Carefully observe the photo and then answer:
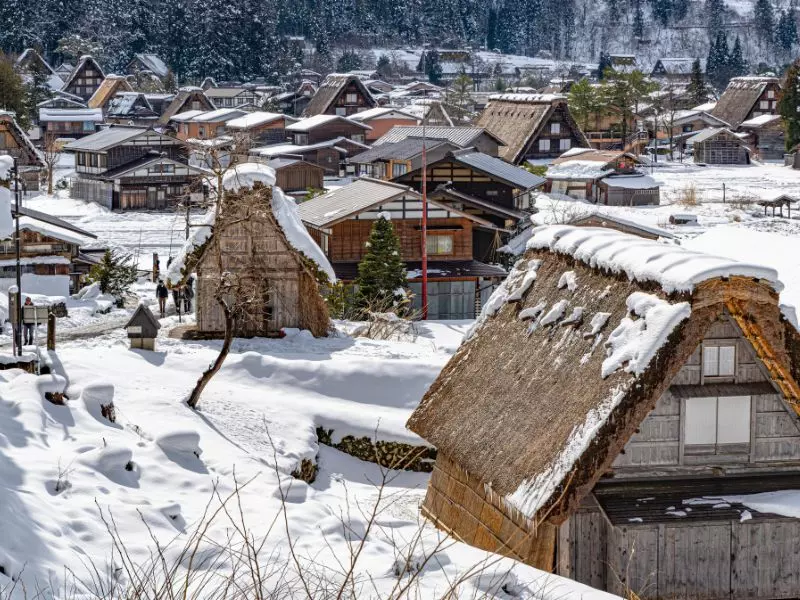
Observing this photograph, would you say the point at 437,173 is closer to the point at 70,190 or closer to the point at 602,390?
the point at 70,190

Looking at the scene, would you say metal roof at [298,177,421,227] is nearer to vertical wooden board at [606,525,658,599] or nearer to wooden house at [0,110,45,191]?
wooden house at [0,110,45,191]

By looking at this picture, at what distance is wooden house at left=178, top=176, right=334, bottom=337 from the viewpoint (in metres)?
21.1

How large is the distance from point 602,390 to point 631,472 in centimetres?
108

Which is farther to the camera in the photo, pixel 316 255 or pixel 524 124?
pixel 524 124

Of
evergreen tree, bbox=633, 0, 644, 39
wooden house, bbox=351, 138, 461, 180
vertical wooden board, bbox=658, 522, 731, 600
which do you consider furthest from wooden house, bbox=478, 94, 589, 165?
evergreen tree, bbox=633, 0, 644, 39

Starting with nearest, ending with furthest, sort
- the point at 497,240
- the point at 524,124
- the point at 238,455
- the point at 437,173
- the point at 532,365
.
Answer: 1. the point at 532,365
2. the point at 238,455
3. the point at 497,240
4. the point at 437,173
5. the point at 524,124

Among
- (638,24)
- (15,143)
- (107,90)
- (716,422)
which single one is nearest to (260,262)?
(716,422)

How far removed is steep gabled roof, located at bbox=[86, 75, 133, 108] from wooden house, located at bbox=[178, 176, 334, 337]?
203 ft

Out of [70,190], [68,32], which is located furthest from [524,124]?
[68,32]

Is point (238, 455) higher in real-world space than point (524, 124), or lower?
lower

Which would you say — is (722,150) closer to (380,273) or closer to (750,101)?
(750,101)

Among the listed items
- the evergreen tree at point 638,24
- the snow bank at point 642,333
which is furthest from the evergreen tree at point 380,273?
the evergreen tree at point 638,24

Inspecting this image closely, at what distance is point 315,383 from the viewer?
1681cm

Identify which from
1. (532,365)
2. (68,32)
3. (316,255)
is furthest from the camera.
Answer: (68,32)
